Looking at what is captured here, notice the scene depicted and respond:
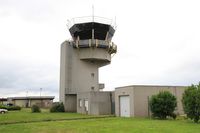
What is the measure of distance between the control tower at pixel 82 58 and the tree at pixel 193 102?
80.9 ft

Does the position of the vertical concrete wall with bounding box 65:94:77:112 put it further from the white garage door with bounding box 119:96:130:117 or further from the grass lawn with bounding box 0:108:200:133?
the grass lawn with bounding box 0:108:200:133

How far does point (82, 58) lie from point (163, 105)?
23054mm

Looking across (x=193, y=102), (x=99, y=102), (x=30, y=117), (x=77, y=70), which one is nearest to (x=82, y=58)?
(x=77, y=70)

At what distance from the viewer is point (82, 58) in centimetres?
4884

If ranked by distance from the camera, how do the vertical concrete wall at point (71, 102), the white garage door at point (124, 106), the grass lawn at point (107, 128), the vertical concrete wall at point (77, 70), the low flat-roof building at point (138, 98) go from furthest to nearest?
1. the vertical concrete wall at point (77, 70)
2. the vertical concrete wall at point (71, 102)
3. the white garage door at point (124, 106)
4. the low flat-roof building at point (138, 98)
5. the grass lawn at point (107, 128)

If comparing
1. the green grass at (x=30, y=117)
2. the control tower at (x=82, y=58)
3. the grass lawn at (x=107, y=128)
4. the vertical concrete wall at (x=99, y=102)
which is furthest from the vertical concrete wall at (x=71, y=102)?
the grass lawn at (x=107, y=128)

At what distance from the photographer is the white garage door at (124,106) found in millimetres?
33228

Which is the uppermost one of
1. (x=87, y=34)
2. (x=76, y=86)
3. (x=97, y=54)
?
(x=87, y=34)

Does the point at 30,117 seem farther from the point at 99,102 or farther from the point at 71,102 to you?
the point at 71,102

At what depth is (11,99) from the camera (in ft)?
282

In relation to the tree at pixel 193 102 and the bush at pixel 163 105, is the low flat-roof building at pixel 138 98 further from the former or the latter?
the tree at pixel 193 102

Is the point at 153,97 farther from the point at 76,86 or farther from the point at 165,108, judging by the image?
the point at 76,86

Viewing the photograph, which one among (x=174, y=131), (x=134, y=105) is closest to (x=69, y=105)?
(x=134, y=105)

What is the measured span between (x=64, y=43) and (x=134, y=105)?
74.7 feet
